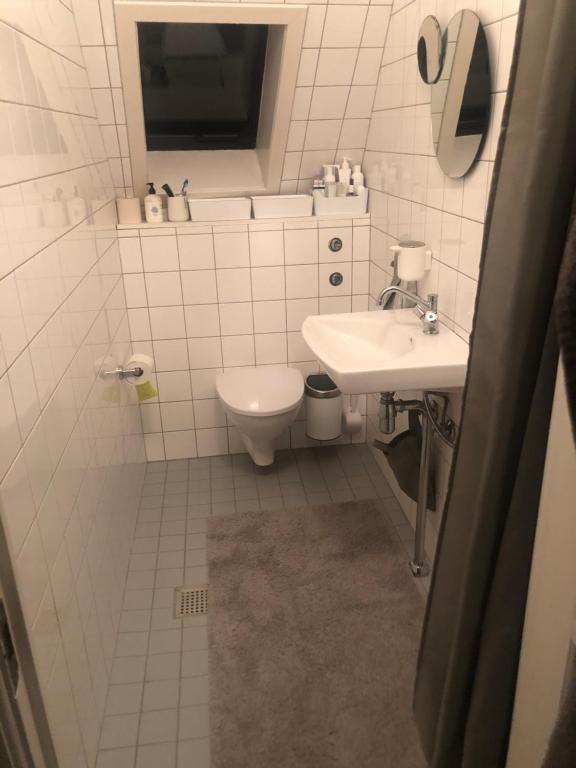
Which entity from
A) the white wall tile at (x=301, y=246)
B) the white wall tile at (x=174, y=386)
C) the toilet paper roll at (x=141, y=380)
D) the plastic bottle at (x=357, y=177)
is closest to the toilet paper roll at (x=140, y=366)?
the toilet paper roll at (x=141, y=380)

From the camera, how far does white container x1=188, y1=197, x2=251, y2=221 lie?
9.02 feet

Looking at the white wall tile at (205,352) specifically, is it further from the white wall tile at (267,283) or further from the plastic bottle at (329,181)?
the plastic bottle at (329,181)

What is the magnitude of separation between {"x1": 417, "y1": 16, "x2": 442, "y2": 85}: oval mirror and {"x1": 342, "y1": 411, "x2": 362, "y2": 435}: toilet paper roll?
4.99 feet

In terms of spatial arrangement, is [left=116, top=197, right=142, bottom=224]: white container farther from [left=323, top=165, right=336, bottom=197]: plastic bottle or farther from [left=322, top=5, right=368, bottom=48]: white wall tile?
[left=322, top=5, right=368, bottom=48]: white wall tile

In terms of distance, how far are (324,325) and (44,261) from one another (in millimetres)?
1024

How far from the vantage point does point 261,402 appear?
8.54ft

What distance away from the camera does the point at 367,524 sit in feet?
8.20

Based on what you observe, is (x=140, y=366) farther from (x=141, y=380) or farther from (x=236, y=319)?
(x=236, y=319)

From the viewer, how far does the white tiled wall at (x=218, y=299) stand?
2736mm

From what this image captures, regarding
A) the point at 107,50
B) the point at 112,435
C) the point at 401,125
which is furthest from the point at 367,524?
the point at 107,50

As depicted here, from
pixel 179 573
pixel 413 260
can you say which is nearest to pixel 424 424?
pixel 413 260

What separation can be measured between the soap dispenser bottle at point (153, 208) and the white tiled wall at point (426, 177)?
953 mm

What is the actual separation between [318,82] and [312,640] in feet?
6.94

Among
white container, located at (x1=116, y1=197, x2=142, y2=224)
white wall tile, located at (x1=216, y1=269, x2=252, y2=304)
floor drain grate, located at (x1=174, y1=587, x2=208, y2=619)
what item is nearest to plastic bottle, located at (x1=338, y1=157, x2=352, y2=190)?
white wall tile, located at (x1=216, y1=269, x2=252, y2=304)
